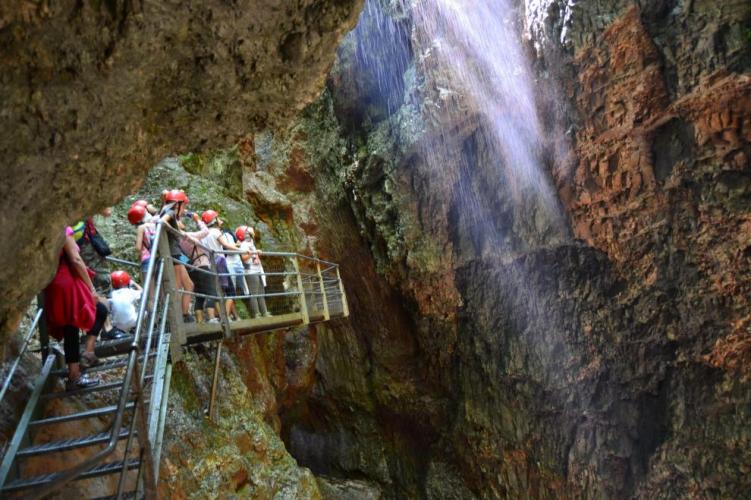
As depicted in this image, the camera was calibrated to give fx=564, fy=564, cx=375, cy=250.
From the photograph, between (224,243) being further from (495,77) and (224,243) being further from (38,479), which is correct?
(495,77)

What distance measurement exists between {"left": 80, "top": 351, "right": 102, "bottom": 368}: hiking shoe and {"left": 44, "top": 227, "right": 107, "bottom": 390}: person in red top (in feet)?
0.80

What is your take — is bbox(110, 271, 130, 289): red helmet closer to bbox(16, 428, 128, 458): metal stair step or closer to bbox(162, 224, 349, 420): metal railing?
bbox(162, 224, 349, 420): metal railing

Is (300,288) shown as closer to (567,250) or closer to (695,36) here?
(567,250)

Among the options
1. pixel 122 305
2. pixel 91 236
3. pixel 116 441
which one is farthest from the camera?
pixel 122 305

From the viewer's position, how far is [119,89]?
2920mm

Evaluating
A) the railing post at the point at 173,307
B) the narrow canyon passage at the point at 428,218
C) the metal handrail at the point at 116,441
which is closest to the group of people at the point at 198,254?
the railing post at the point at 173,307

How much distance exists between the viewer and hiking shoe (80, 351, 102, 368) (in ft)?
13.3

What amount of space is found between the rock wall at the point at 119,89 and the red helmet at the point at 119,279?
172 cm

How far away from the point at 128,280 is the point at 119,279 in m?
0.11

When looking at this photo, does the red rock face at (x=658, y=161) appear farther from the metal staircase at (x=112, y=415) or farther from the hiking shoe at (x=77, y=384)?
the hiking shoe at (x=77, y=384)

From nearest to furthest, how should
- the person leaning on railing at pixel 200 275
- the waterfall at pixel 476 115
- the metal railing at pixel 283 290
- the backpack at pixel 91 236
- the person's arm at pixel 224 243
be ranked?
the backpack at pixel 91 236 < the person leaning on railing at pixel 200 275 < the metal railing at pixel 283 290 < the person's arm at pixel 224 243 < the waterfall at pixel 476 115

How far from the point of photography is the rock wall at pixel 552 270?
7992 millimetres

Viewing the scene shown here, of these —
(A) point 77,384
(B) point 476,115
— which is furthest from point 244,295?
(B) point 476,115

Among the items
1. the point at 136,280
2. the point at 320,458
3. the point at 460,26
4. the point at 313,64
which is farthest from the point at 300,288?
the point at 320,458
